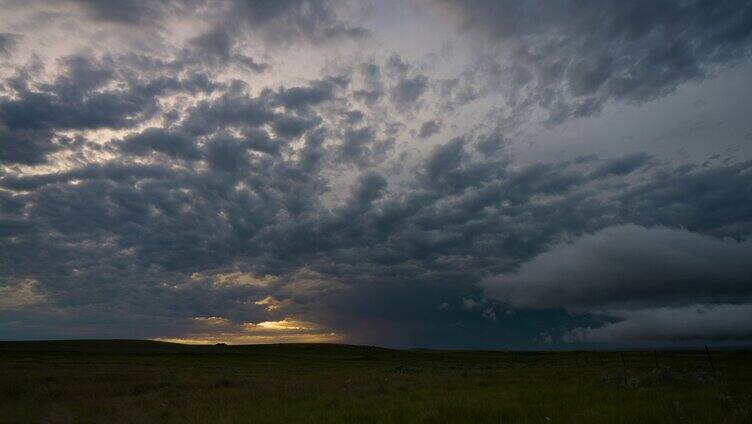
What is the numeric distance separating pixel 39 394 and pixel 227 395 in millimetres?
11434

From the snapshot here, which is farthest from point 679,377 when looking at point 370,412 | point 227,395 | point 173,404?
point 173,404

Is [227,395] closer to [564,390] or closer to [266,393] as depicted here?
[266,393]

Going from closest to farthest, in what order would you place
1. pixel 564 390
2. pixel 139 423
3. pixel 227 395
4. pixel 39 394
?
pixel 139 423
pixel 564 390
pixel 227 395
pixel 39 394

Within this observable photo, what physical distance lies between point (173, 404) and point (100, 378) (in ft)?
72.0

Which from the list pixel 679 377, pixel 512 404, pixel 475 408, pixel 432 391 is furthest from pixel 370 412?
pixel 679 377

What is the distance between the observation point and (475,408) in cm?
1447

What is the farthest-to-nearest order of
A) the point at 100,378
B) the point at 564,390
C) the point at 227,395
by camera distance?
1. the point at 100,378
2. the point at 227,395
3. the point at 564,390

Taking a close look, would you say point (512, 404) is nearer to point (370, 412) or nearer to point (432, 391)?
point (370, 412)

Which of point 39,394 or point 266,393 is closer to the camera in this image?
point 266,393

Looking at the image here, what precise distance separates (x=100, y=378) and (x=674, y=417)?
39.4 metres

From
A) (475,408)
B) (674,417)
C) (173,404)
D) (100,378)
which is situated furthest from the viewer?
(100,378)

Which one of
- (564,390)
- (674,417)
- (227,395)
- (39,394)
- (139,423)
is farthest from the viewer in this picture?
(39,394)

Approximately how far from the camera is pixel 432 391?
21219mm

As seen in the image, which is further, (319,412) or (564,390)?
(564,390)
